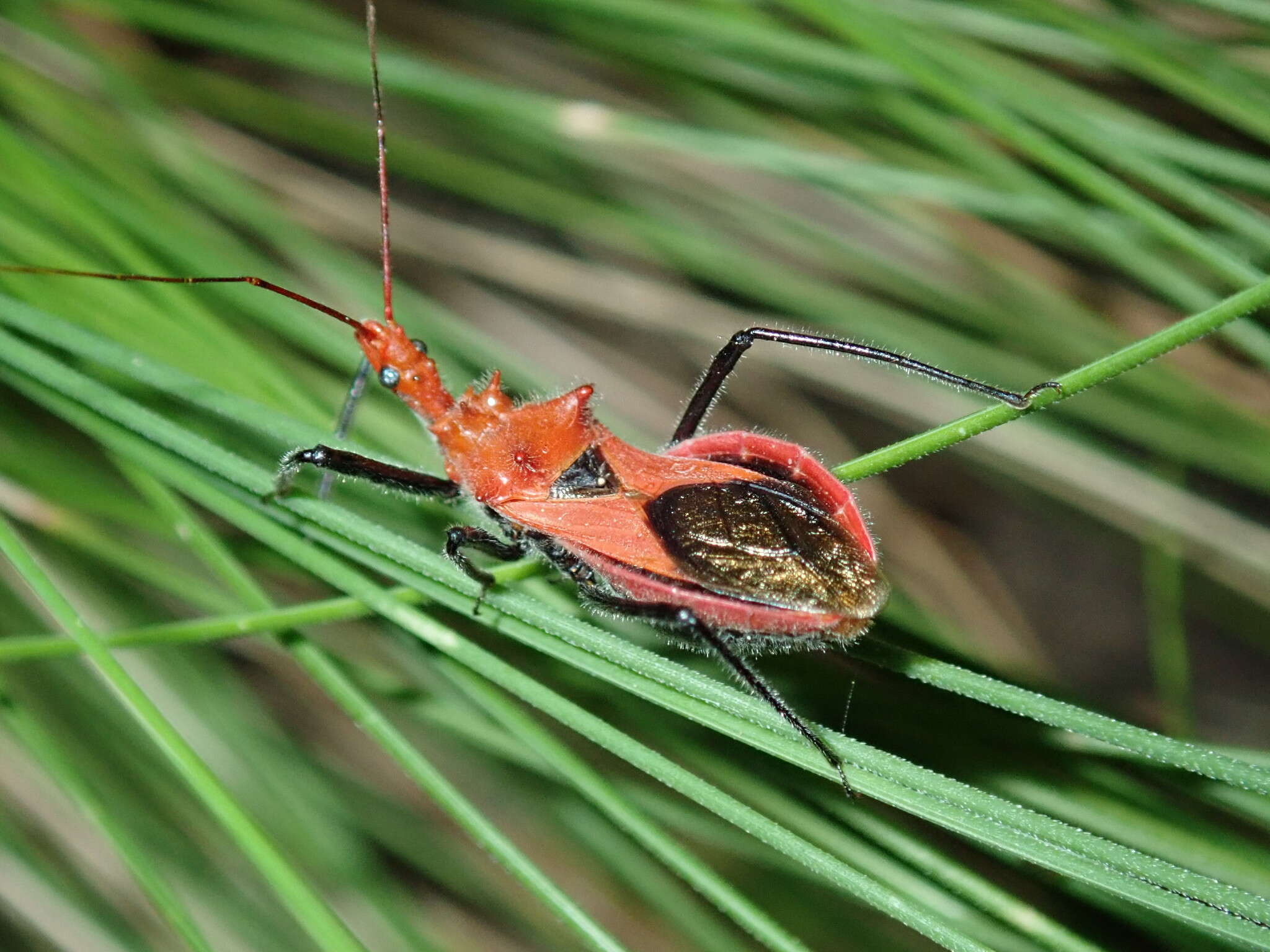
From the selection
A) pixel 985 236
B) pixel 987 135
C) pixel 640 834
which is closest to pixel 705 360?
pixel 985 236

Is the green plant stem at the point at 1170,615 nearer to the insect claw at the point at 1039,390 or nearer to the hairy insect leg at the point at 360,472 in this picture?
the insect claw at the point at 1039,390

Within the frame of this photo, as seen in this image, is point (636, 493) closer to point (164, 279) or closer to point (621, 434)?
point (621, 434)

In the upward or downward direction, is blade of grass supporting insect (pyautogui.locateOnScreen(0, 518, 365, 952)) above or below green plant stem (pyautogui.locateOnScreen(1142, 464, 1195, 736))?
above

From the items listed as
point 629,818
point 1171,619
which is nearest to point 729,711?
point 629,818

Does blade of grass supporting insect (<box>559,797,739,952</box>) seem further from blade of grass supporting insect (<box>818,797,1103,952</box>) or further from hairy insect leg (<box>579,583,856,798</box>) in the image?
blade of grass supporting insect (<box>818,797,1103,952</box>)

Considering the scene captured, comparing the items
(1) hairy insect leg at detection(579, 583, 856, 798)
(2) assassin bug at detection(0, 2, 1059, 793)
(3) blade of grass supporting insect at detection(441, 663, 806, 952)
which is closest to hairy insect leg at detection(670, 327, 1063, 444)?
(2) assassin bug at detection(0, 2, 1059, 793)

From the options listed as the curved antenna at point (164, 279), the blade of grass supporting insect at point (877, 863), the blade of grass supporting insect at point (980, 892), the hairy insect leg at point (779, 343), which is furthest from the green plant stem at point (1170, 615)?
the curved antenna at point (164, 279)

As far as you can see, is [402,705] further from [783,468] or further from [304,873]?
[783,468]
